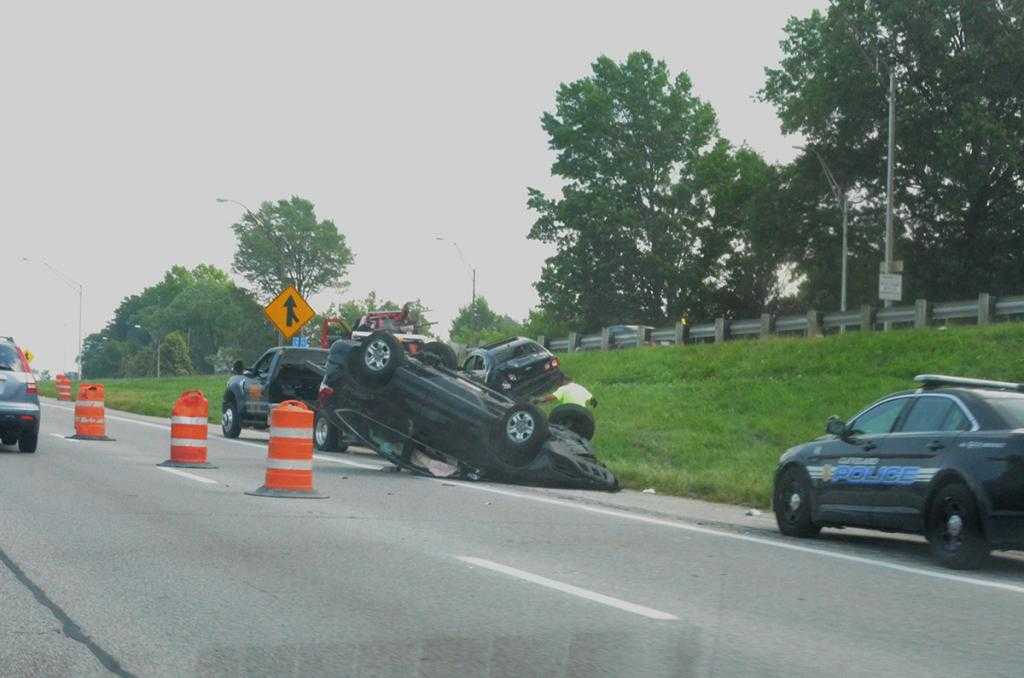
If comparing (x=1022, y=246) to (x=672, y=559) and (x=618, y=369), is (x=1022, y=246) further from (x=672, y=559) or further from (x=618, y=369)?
(x=672, y=559)

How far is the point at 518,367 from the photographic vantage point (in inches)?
1458

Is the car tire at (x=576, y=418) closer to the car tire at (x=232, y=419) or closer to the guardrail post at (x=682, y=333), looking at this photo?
the car tire at (x=232, y=419)

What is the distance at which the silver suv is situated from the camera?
2308 cm

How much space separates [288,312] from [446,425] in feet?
50.2

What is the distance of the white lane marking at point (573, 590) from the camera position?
31.5 feet

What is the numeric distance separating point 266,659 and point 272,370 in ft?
74.7

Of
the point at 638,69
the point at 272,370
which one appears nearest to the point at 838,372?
the point at 272,370

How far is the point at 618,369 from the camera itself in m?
46.3

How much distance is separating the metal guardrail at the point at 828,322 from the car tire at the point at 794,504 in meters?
22.5

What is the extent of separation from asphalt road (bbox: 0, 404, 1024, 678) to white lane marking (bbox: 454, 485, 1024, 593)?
0.23 ft

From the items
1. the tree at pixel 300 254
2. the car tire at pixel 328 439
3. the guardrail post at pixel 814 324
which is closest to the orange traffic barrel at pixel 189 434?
the car tire at pixel 328 439

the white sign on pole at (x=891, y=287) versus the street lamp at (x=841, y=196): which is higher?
the street lamp at (x=841, y=196)

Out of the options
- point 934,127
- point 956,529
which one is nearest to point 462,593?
point 956,529

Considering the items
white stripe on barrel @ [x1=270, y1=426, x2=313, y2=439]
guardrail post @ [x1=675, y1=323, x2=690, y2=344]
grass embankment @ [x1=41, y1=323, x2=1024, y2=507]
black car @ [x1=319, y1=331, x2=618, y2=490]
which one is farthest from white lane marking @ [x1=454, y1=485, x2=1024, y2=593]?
guardrail post @ [x1=675, y1=323, x2=690, y2=344]
